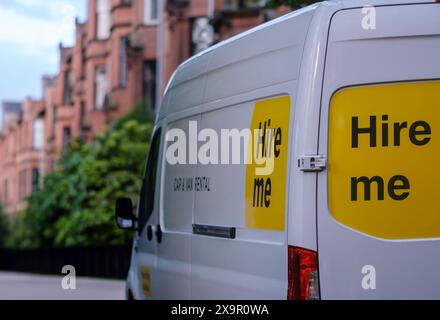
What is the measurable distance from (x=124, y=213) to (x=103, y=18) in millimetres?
46439

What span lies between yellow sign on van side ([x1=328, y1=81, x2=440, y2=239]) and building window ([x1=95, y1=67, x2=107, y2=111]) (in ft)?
162

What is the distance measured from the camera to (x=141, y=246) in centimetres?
1053

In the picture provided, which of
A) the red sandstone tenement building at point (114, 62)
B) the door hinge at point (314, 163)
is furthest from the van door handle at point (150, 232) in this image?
the red sandstone tenement building at point (114, 62)

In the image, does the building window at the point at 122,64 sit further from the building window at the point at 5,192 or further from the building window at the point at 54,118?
the building window at the point at 5,192

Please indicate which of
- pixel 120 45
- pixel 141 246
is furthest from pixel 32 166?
pixel 141 246

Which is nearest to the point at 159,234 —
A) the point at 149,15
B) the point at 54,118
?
the point at 149,15

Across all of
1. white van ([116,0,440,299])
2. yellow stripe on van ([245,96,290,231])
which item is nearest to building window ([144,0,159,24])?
yellow stripe on van ([245,96,290,231])

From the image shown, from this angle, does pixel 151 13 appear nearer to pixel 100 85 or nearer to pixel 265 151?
pixel 100 85

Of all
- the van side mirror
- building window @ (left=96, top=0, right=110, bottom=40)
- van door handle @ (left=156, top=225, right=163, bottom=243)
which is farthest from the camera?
building window @ (left=96, top=0, right=110, bottom=40)

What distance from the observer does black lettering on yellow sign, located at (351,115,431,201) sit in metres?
6.30

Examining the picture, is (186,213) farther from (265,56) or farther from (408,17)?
(408,17)

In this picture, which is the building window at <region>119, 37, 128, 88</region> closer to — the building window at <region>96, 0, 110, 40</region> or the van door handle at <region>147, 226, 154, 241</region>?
the building window at <region>96, 0, 110, 40</region>

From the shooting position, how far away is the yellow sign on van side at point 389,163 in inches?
248

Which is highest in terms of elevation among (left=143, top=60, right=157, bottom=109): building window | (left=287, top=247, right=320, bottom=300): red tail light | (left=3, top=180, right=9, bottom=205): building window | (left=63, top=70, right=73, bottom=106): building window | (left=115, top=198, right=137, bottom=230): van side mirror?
(left=63, top=70, right=73, bottom=106): building window
